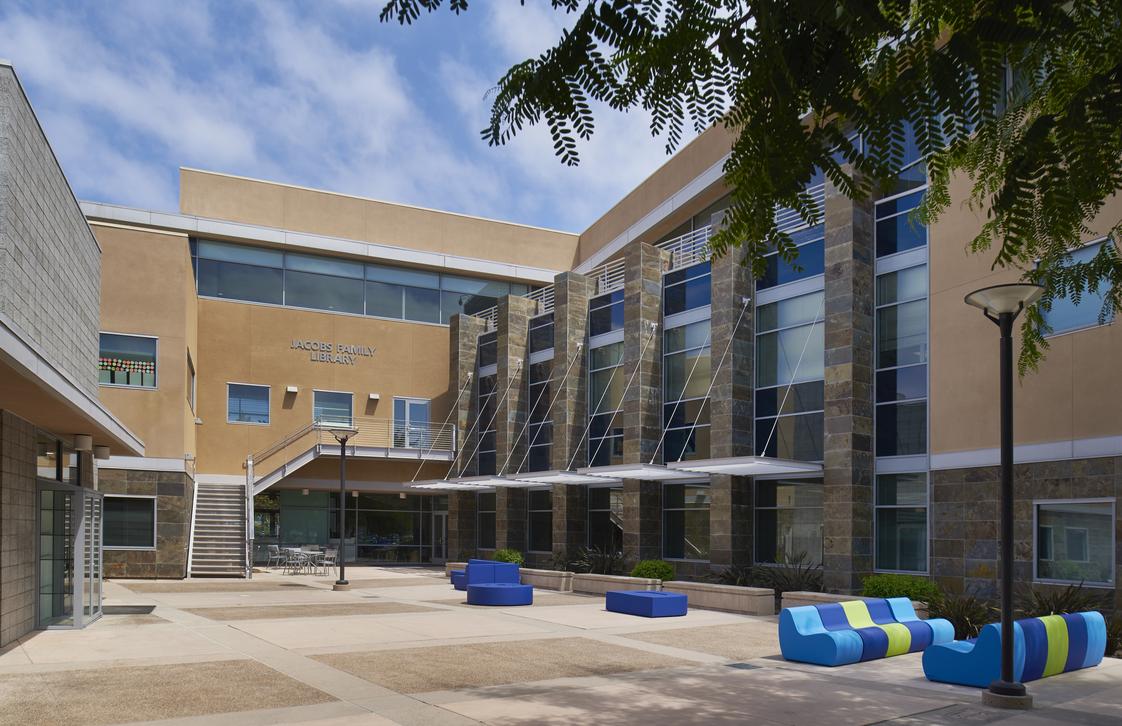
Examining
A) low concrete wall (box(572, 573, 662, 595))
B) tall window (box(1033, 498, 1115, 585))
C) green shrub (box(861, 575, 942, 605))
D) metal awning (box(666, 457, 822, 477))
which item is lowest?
low concrete wall (box(572, 573, 662, 595))

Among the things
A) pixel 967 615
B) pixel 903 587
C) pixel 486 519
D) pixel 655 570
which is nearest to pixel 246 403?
pixel 486 519

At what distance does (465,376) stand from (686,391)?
13828 millimetres

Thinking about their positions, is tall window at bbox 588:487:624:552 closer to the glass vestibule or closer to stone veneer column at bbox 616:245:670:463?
stone veneer column at bbox 616:245:670:463

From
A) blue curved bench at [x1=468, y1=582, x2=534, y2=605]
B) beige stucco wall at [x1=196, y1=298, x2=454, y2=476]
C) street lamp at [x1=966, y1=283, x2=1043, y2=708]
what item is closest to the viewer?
street lamp at [x1=966, y1=283, x2=1043, y2=708]

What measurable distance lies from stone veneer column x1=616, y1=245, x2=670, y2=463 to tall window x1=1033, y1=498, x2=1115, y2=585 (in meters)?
12.5

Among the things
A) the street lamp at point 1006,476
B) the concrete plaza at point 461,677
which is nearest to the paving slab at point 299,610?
the concrete plaza at point 461,677

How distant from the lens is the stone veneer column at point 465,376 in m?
39.3

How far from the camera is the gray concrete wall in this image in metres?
11.6

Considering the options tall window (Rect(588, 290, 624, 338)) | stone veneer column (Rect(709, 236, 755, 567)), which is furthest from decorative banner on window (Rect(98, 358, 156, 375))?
stone veneer column (Rect(709, 236, 755, 567))

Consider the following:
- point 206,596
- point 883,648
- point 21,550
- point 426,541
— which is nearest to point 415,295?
point 426,541

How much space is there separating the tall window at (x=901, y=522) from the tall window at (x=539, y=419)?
1483cm

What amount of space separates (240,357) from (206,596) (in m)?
14.0

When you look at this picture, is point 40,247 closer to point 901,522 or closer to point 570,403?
point 901,522

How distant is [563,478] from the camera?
29906 millimetres
